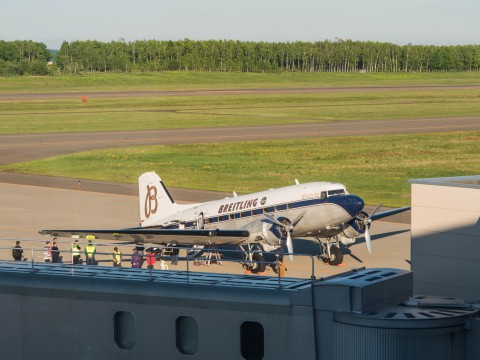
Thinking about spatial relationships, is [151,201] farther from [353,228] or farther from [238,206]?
[353,228]

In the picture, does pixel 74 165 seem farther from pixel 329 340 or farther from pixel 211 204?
pixel 329 340

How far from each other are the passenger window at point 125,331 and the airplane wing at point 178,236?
82.5 feet

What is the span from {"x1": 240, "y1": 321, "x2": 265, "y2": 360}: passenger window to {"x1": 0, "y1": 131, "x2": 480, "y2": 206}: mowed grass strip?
166 feet

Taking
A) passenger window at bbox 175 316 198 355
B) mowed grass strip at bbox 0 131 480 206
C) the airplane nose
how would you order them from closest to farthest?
1. passenger window at bbox 175 316 198 355
2. the airplane nose
3. mowed grass strip at bbox 0 131 480 206

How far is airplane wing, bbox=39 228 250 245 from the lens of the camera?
4494 centimetres

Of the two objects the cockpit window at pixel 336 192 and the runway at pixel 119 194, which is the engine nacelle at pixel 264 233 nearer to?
the runway at pixel 119 194

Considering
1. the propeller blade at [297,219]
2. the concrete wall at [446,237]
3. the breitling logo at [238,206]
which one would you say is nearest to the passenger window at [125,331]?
the concrete wall at [446,237]

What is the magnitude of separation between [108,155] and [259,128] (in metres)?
33.1

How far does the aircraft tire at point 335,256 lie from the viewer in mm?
45875

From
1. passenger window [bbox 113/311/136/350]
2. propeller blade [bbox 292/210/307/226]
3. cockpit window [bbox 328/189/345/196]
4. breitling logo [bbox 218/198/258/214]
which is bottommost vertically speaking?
propeller blade [bbox 292/210/307/226]

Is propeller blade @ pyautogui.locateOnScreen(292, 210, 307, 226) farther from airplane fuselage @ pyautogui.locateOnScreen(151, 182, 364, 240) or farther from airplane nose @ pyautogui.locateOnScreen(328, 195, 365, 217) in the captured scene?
airplane nose @ pyautogui.locateOnScreen(328, 195, 365, 217)

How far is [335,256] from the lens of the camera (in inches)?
1811

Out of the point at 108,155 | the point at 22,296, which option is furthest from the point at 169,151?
the point at 22,296

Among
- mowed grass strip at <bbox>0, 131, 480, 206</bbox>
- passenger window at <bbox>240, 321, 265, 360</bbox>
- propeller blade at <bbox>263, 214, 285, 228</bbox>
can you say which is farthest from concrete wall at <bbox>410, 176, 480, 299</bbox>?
mowed grass strip at <bbox>0, 131, 480, 206</bbox>
